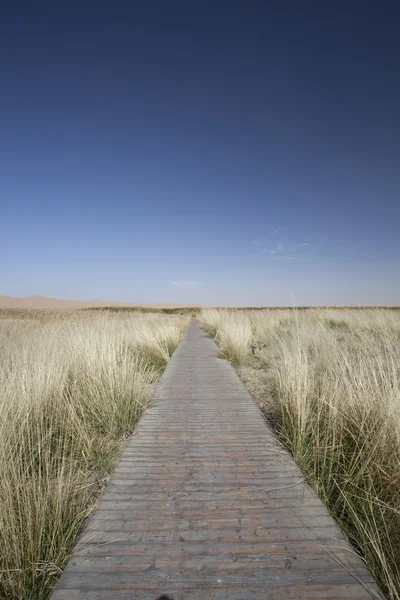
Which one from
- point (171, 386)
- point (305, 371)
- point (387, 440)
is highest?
point (305, 371)

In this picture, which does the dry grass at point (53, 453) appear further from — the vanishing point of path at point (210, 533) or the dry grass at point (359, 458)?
the dry grass at point (359, 458)

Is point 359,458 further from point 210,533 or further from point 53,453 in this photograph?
point 53,453

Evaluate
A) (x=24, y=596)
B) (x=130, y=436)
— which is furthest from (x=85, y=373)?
(x=24, y=596)

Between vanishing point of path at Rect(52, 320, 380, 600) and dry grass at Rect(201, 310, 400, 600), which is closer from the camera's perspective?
vanishing point of path at Rect(52, 320, 380, 600)

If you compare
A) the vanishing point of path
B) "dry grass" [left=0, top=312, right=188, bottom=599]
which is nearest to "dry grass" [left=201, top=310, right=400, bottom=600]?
the vanishing point of path

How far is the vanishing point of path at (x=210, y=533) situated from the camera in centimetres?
149

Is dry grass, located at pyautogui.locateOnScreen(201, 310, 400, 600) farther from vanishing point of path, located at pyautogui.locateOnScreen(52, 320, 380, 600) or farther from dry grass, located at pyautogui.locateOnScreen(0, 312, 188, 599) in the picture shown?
dry grass, located at pyautogui.locateOnScreen(0, 312, 188, 599)

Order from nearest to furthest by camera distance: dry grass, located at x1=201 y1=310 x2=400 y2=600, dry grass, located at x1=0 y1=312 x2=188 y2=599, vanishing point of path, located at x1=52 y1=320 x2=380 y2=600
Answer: vanishing point of path, located at x1=52 y1=320 x2=380 y2=600 → dry grass, located at x1=0 y1=312 x2=188 y2=599 → dry grass, located at x1=201 y1=310 x2=400 y2=600

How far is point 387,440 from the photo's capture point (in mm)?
2396

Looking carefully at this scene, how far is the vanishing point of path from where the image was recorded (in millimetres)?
1491

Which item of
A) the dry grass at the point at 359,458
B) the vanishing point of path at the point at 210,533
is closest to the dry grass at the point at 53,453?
the vanishing point of path at the point at 210,533

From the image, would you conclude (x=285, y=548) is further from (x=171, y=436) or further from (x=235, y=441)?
(x=171, y=436)

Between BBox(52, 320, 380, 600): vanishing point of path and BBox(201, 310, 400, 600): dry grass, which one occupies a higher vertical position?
BBox(201, 310, 400, 600): dry grass

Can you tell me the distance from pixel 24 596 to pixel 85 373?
306 cm
